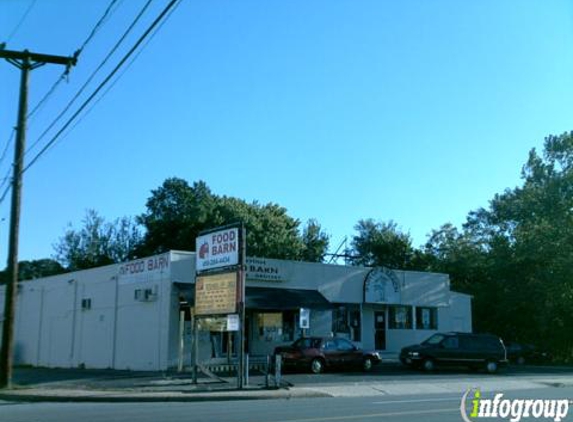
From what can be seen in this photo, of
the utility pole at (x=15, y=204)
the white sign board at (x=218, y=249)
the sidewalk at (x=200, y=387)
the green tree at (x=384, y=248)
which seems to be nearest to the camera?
the sidewalk at (x=200, y=387)

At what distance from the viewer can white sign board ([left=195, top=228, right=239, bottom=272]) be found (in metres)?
23.5

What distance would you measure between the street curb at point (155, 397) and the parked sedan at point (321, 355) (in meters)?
7.41

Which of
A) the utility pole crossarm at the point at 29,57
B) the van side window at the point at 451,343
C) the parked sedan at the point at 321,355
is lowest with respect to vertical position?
the parked sedan at the point at 321,355

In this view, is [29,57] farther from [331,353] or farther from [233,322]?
[331,353]

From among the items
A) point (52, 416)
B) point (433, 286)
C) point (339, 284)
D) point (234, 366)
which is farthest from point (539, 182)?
point (52, 416)

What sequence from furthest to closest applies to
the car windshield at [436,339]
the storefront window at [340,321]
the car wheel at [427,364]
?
the storefront window at [340,321] → the car windshield at [436,339] → the car wheel at [427,364]

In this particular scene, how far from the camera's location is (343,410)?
15.4m

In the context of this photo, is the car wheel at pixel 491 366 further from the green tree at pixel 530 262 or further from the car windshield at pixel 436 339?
the green tree at pixel 530 262

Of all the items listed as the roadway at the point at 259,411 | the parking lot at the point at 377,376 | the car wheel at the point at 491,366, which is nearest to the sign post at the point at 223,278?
the parking lot at the point at 377,376

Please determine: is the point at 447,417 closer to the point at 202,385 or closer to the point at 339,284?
the point at 202,385

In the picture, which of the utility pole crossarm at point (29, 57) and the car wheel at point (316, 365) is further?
the car wheel at point (316, 365)

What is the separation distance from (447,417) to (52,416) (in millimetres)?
7758

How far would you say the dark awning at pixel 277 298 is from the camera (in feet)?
96.9

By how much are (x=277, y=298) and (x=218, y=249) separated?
7801 millimetres
